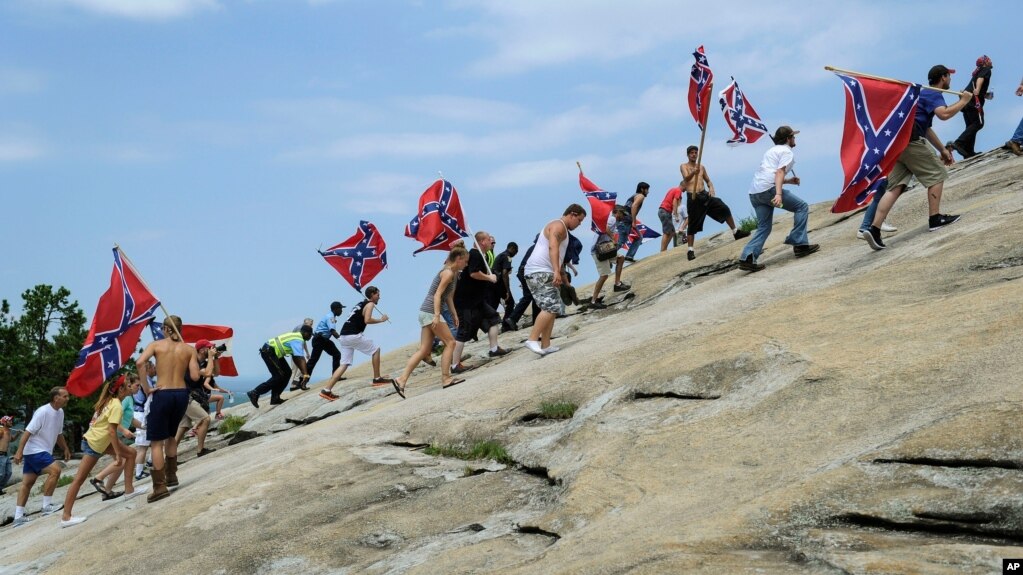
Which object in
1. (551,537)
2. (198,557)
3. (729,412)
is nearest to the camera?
(551,537)

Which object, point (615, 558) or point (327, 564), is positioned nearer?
point (615, 558)

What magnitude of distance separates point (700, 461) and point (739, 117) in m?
14.1

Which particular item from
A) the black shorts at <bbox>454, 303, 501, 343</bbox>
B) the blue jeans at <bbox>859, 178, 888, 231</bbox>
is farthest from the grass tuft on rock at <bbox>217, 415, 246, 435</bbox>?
the blue jeans at <bbox>859, 178, 888, 231</bbox>

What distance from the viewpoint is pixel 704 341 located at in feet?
32.6

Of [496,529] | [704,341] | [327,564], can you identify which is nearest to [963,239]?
[704,341]

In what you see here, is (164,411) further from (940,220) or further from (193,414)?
(940,220)

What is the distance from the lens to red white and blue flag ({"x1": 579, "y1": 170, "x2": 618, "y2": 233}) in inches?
716

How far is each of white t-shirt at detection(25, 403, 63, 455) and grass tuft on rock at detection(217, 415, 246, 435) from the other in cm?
515

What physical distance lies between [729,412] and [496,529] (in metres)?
2.16

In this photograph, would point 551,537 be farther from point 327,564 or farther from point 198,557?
point 198,557

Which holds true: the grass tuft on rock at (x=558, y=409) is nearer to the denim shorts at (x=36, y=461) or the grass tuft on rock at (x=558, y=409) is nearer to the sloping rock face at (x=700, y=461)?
the sloping rock face at (x=700, y=461)

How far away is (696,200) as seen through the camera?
18.8m

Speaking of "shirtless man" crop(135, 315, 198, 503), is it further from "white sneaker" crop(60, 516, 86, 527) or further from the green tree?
the green tree

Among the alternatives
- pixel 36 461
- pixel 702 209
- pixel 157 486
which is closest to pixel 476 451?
pixel 157 486
